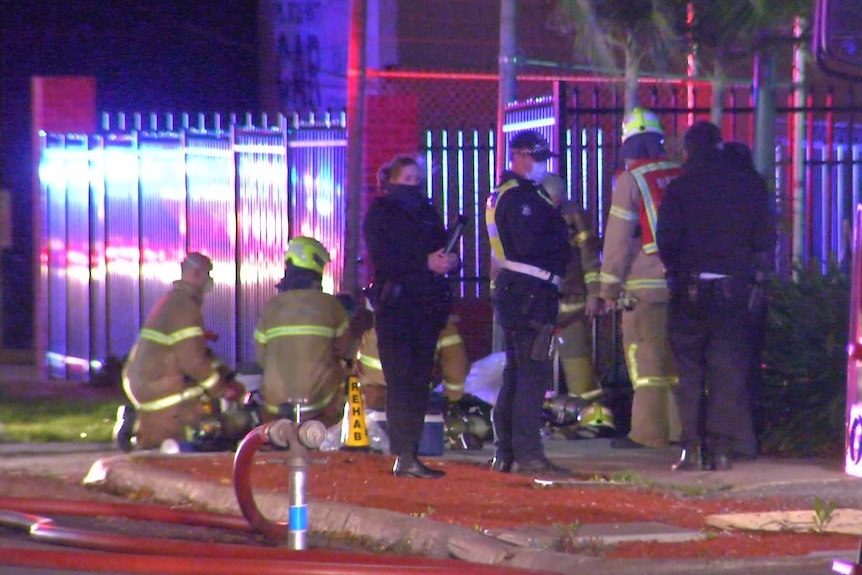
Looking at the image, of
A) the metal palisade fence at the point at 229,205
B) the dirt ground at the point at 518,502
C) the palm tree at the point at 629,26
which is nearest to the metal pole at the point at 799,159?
the metal palisade fence at the point at 229,205

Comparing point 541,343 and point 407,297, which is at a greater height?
point 407,297

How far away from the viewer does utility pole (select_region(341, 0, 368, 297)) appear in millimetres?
12758

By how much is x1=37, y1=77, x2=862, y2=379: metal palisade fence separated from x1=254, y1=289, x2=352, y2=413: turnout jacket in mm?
2265

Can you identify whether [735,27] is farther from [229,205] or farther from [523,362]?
[229,205]

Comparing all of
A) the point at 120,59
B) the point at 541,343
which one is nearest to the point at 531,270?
the point at 541,343

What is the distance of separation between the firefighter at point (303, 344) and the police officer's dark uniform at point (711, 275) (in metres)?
2.18

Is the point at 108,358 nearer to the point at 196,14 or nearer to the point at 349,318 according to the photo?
the point at 349,318

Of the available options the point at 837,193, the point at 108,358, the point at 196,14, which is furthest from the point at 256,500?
the point at 196,14

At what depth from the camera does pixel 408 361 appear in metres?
8.77

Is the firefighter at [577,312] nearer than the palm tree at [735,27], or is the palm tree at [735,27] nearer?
the palm tree at [735,27]

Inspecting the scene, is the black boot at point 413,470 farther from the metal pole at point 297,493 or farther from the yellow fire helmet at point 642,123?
the yellow fire helmet at point 642,123

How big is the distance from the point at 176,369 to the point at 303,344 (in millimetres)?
882

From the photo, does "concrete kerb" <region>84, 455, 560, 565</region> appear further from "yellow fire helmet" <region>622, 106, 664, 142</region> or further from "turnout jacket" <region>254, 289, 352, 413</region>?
"yellow fire helmet" <region>622, 106, 664, 142</region>

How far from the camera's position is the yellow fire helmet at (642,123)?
31.7ft
